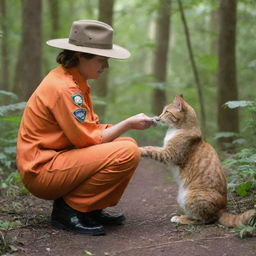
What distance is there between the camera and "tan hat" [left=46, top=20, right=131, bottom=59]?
3955 millimetres

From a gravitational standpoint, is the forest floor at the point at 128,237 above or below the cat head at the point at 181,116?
below

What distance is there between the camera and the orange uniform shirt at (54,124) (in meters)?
3.79

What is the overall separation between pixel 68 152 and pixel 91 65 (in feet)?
2.94

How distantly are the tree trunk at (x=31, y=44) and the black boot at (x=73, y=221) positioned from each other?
4238mm

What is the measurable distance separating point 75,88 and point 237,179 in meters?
2.47

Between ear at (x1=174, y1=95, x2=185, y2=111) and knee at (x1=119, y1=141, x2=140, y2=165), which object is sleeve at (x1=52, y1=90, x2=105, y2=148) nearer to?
knee at (x1=119, y1=141, x2=140, y2=165)

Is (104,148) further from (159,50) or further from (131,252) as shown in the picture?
(159,50)

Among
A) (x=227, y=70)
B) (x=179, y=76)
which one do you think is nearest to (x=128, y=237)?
(x=227, y=70)

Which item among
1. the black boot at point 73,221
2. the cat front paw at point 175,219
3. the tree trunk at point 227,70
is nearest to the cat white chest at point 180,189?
the cat front paw at point 175,219

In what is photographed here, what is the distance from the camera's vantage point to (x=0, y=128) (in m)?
7.43

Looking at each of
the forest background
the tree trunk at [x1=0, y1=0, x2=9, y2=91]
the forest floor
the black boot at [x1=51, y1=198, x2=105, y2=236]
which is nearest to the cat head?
the forest background

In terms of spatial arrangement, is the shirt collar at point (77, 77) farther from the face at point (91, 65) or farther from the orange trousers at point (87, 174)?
the orange trousers at point (87, 174)

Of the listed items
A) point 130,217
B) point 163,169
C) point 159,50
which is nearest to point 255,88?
point 159,50

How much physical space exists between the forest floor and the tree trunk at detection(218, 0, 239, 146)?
356 centimetres
